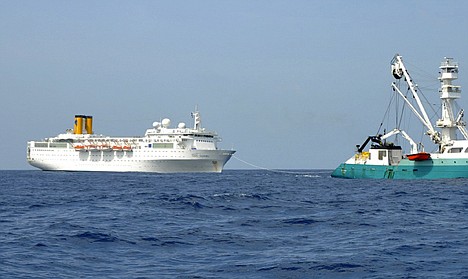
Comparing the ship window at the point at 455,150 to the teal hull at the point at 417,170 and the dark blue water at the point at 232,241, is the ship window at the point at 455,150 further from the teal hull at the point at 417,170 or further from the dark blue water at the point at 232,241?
the dark blue water at the point at 232,241

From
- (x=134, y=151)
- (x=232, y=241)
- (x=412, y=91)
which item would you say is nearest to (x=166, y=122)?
(x=134, y=151)

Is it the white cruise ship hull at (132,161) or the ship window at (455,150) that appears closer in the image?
the ship window at (455,150)

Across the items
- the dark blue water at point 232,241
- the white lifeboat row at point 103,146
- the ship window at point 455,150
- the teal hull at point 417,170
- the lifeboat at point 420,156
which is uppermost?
the white lifeboat row at point 103,146

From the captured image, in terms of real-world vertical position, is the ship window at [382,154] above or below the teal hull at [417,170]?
above

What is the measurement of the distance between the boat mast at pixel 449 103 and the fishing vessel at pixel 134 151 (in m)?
48.2

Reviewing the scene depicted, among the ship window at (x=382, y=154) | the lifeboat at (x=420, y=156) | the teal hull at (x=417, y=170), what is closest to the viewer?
the teal hull at (x=417, y=170)

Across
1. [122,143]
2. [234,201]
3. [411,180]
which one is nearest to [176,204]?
[234,201]

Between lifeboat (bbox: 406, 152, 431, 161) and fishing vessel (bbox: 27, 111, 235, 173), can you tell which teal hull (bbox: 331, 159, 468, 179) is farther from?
fishing vessel (bbox: 27, 111, 235, 173)

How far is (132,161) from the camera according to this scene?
114 metres

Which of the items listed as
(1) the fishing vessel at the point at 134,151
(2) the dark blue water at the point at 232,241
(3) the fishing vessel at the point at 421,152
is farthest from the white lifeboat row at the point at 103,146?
(2) the dark blue water at the point at 232,241

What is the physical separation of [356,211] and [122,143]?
92.5 meters

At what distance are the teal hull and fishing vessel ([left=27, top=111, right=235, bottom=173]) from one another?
41374mm

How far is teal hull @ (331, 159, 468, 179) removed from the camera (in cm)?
6050

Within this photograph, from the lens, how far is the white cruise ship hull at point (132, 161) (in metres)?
108
